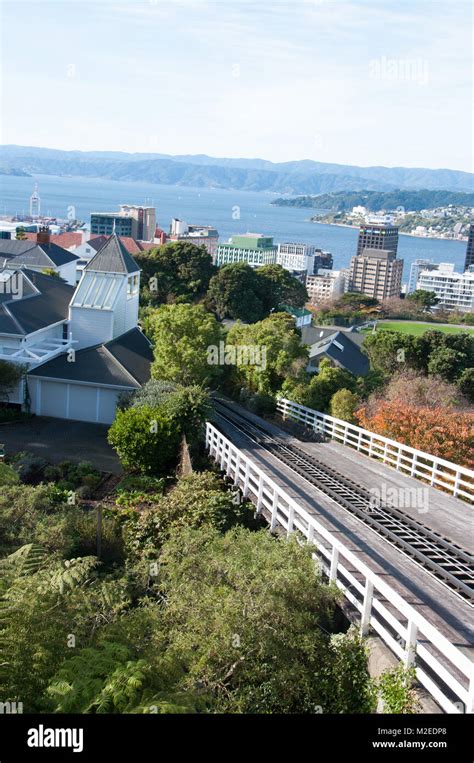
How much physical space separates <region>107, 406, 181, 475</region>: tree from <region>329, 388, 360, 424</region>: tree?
6.72 m

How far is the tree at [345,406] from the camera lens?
27.4 metres

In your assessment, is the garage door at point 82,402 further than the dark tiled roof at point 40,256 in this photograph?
No

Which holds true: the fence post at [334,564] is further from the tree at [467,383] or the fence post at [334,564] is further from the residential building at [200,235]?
the residential building at [200,235]

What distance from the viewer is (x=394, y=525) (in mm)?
16125

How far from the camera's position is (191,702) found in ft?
28.4

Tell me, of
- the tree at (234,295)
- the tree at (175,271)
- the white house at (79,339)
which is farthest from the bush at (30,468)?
the tree at (234,295)

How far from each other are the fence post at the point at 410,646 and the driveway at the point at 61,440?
16.1 metres

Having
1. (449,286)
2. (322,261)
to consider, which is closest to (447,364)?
(449,286)

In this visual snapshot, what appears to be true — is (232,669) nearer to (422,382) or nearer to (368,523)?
(368,523)

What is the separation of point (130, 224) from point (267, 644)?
179 metres

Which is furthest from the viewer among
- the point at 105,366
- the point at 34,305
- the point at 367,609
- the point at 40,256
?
the point at 40,256

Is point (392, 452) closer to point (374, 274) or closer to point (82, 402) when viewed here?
point (82, 402)
